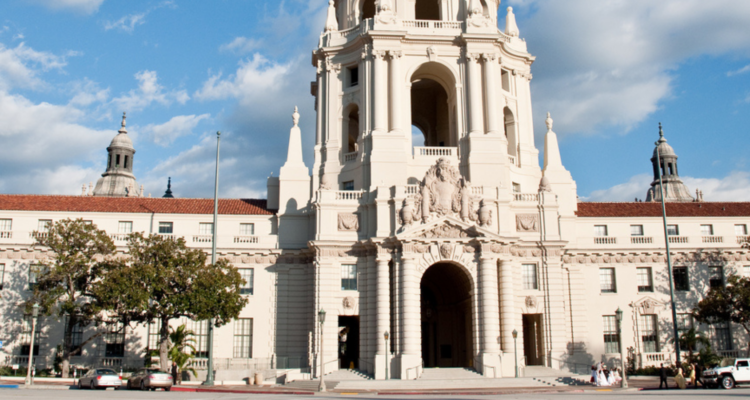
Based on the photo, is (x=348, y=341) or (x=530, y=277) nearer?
(x=530, y=277)

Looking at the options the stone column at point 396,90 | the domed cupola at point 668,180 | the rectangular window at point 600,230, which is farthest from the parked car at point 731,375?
the domed cupola at point 668,180

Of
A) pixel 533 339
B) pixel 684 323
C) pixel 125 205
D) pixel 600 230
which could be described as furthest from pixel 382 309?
pixel 684 323

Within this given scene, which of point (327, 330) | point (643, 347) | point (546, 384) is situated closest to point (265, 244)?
point (327, 330)

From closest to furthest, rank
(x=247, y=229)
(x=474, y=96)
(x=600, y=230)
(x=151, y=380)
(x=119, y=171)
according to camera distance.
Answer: (x=151, y=380), (x=474, y=96), (x=247, y=229), (x=600, y=230), (x=119, y=171)

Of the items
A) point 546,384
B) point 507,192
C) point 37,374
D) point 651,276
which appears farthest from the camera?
point 651,276

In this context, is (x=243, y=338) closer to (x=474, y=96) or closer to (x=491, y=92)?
(x=474, y=96)

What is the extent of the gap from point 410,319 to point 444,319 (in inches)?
387

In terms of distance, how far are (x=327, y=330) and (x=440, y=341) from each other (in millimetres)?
10969

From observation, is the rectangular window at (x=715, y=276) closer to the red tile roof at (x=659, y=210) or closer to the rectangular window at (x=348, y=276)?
the red tile roof at (x=659, y=210)

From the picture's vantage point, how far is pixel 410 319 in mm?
45938

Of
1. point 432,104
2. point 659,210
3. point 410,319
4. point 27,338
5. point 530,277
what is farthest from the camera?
point 432,104

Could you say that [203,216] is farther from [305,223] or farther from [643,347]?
[643,347]

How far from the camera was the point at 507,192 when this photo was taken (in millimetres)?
50031

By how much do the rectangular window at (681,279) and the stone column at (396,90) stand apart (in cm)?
2375
